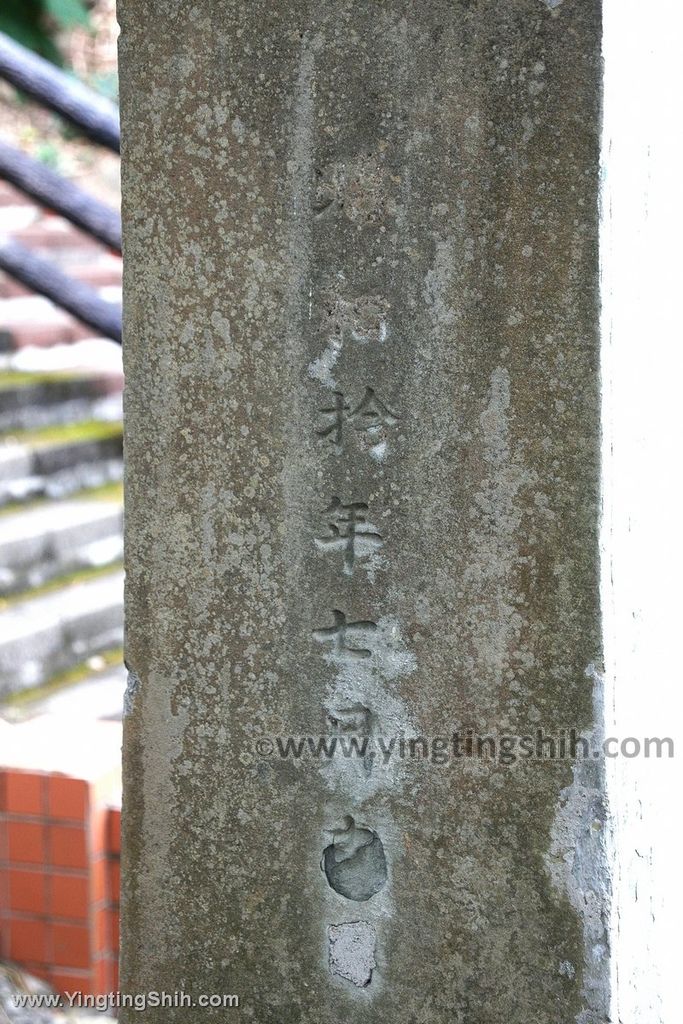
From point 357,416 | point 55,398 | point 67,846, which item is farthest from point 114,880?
point 55,398

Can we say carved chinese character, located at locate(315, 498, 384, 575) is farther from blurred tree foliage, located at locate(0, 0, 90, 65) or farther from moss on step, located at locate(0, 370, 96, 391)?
blurred tree foliage, located at locate(0, 0, 90, 65)

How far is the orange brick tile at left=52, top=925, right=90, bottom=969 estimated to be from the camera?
2646 millimetres

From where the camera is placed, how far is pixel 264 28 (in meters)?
1.71

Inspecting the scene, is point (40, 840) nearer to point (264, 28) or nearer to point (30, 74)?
point (264, 28)

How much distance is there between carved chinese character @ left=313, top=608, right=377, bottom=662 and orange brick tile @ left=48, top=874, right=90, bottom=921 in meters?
1.19

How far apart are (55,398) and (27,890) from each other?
279 centimetres

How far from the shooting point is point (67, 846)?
2617mm

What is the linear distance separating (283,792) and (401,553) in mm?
470

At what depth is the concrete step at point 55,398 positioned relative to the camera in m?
4.78

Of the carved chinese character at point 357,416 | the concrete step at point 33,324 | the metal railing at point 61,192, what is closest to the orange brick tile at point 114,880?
the carved chinese character at point 357,416

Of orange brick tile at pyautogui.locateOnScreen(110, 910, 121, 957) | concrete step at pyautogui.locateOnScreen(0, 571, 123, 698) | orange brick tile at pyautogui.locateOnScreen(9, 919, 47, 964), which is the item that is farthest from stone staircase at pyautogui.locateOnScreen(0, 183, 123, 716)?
orange brick tile at pyautogui.locateOnScreen(110, 910, 121, 957)

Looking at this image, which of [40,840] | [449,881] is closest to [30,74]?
[40,840]

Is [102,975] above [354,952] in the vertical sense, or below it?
below

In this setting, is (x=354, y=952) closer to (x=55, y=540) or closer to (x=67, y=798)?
(x=67, y=798)
